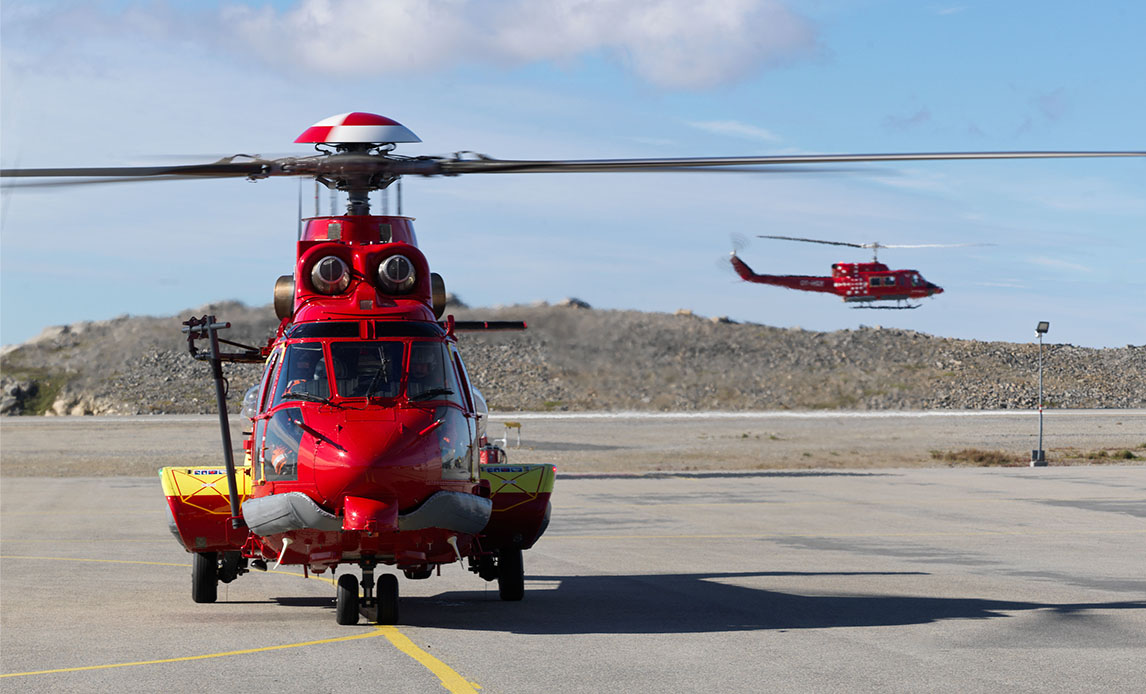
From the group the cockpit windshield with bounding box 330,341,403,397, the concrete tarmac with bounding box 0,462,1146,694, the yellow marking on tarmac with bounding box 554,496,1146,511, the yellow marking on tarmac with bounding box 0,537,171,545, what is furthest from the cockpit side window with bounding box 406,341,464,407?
the yellow marking on tarmac with bounding box 554,496,1146,511

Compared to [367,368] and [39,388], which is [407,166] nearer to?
[367,368]

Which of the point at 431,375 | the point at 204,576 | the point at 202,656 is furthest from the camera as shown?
the point at 204,576

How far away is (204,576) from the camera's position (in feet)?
46.8

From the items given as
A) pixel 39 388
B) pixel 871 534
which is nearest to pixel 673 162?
pixel 871 534

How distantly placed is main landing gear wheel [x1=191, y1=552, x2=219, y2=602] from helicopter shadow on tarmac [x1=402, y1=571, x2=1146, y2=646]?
2.15 meters

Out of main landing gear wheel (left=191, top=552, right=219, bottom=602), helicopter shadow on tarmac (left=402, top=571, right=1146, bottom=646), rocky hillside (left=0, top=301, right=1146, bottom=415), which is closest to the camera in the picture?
helicopter shadow on tarmac (left=402, top=571, right=1146, bottom=646)

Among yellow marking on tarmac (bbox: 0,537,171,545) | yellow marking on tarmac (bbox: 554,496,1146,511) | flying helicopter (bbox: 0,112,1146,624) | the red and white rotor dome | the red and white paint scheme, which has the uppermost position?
the red and white paint scheme

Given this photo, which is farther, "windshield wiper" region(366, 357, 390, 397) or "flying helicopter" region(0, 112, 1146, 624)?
"windshield wiper" region(366, 357, 390, 397)

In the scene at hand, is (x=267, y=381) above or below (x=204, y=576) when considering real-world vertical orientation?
above

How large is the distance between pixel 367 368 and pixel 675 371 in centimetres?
5008

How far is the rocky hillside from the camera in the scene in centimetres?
5853

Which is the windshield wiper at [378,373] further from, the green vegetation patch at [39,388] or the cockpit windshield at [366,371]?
the green vegetation patch at [39,388]

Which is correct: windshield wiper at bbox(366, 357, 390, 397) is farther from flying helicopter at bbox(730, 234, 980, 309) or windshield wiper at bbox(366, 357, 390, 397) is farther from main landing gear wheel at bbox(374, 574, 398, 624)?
flying helicopter at bbox(730, 234, 980, 309)

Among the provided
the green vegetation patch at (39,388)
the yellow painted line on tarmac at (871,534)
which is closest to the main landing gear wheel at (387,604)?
the yellow painted line on tarmac at (871,534)
